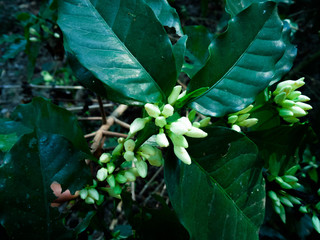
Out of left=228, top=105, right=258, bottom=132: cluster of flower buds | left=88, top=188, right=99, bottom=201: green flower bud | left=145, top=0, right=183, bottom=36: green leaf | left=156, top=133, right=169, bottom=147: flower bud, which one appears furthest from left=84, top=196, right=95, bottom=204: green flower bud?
left=145, top=0, right=183, bottom=36: green leaf

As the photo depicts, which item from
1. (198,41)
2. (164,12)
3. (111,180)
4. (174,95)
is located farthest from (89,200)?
(198,41)

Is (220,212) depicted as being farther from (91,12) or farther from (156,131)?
(91,12)

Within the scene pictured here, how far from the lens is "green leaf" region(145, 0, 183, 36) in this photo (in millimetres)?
982

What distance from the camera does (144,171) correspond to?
0.80 meters

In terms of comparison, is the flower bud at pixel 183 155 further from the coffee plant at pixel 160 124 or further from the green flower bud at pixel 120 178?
the green flower bud at pixel 120 178

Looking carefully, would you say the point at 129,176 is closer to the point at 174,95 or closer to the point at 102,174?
the point at 102,174

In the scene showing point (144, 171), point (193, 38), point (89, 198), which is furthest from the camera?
point (193, 38)

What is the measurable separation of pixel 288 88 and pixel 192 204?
20.5 inches

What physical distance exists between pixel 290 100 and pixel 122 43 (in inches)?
24.6

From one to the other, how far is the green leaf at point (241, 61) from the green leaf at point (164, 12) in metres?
0.32

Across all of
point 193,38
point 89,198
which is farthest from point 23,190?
point 193,38

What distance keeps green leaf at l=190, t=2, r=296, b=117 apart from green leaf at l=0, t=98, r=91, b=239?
0.43m

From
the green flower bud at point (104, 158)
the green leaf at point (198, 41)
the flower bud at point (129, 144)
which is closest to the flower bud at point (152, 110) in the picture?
the flower bud at point (129, 144)

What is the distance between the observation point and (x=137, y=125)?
72 cm
